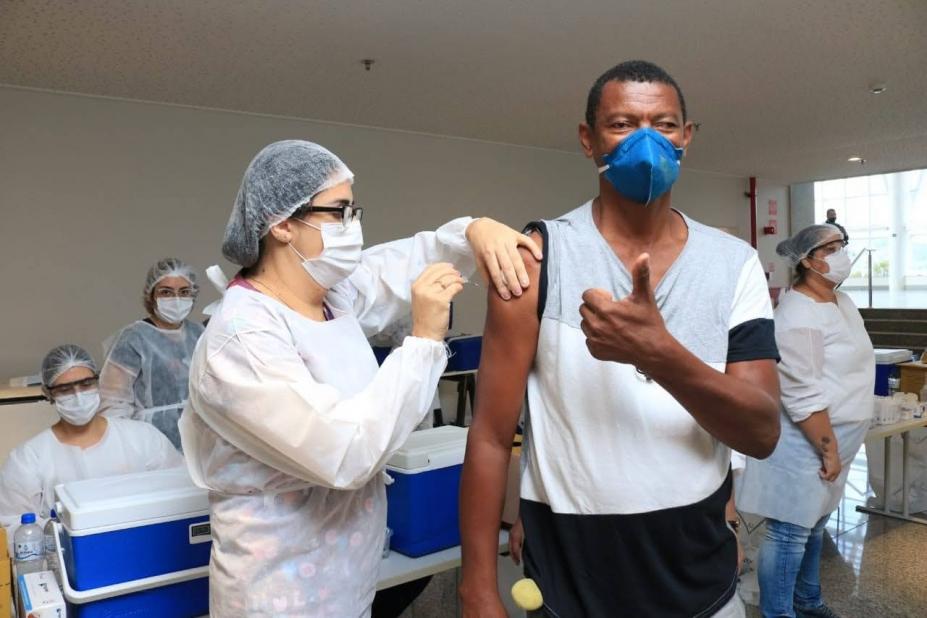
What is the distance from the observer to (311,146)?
134cm

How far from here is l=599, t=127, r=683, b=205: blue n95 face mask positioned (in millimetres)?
1061

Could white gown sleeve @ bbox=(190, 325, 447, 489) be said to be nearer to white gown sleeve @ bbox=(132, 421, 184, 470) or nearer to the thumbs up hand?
the thumbs up hand

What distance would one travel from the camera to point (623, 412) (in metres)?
1.06

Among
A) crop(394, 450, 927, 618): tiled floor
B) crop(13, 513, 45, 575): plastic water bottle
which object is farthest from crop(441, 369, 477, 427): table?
crop(13, 513, 45, 575): plastic water bottle

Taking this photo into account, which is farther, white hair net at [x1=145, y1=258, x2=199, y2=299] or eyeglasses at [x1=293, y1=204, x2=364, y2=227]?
white hair net at [x1=145, y1=258, x2=199, y2=299]

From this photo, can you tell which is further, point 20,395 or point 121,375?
point 20,395

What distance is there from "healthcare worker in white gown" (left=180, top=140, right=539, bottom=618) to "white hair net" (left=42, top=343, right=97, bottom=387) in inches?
64.0

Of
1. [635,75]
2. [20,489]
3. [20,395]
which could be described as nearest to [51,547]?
[20,489]

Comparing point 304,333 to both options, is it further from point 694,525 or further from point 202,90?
point 202,90

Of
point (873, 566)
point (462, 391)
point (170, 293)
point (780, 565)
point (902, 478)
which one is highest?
point (170, 293)

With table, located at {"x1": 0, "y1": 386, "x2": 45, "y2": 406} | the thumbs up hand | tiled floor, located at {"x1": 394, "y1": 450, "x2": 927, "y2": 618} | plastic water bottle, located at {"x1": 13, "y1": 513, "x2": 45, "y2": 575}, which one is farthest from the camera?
table, located at {"x1": 0, "y1": 386, "x2": 45, "y2": 406}

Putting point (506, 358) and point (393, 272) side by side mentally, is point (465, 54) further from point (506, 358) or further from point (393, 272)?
point (506, 358)

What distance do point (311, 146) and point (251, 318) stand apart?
0.37 metres

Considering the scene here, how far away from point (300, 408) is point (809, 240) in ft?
7.77
